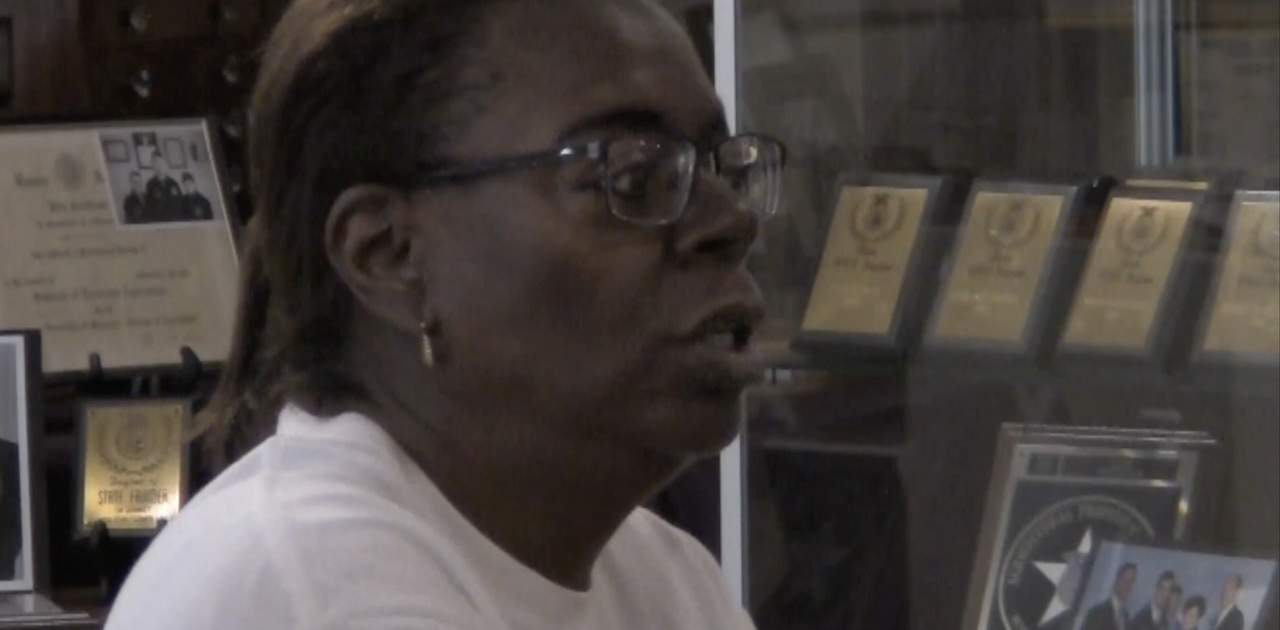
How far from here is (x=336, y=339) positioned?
3.62 feet

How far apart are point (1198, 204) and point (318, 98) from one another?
5.22 feet

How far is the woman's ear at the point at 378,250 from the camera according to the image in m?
1.04

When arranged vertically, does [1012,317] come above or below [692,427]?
below

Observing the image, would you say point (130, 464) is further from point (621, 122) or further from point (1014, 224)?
point (621, 122)

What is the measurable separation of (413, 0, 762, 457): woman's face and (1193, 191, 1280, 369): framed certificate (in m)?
1.50

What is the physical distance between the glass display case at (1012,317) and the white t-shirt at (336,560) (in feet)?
4.80

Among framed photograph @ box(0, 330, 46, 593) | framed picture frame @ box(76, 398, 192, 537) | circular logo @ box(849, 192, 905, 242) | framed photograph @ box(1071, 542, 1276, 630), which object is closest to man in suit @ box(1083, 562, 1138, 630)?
framed photograph @ box(1071, 542, 1276, 630)

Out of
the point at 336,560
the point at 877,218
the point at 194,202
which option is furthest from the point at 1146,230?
the point at 336,560

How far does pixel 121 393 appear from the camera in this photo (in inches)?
107

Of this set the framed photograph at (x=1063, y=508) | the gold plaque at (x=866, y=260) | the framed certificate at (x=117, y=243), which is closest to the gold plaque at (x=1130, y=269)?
the framed photograph at (x=1063, y=508)

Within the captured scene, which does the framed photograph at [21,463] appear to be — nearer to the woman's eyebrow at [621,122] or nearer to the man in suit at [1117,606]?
the man in suit at [1117,606]

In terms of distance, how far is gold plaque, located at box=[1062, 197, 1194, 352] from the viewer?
2.47 metres

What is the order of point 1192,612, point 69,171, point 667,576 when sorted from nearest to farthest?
point 667,576 < point 1192,612 < point 69,171

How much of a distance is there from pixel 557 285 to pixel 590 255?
0.02 m
